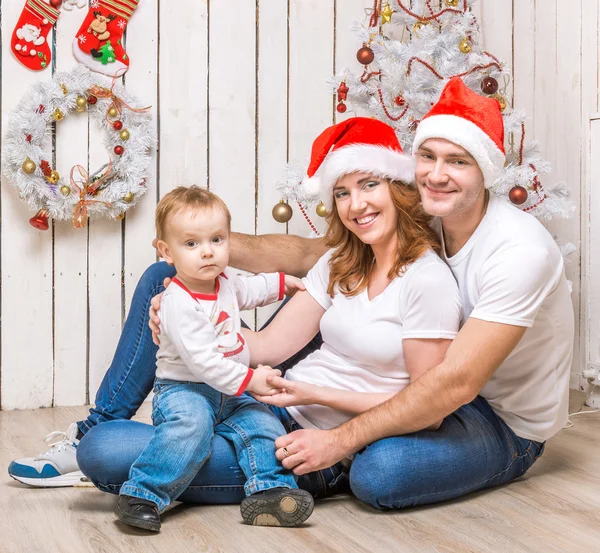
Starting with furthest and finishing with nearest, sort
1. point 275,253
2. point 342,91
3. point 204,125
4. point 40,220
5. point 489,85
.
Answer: point 204,125, point 342,91, point 40,220, point 489,85, point 275,253

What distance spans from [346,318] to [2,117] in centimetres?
168

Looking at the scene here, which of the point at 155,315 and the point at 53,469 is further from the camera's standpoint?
the point at 53,469

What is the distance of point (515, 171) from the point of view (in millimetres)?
2719

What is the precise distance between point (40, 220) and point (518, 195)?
1.64m

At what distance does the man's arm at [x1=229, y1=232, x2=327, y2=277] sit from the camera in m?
2.34

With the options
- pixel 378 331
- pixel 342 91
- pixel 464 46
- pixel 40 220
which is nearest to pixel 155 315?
pixel 378 331

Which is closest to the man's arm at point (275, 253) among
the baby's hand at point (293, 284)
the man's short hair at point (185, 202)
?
the baby's hand at point (293, 284)

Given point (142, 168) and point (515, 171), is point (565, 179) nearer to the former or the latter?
point (515, 171)

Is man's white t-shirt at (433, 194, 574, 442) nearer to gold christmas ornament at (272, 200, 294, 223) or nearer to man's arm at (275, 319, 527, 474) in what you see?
man's arm at (275, 319, 527, 474)

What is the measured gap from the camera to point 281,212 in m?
3.02

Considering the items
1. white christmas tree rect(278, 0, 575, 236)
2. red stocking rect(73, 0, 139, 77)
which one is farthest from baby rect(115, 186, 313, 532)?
red stocking rect(73, 0, 139, 77)

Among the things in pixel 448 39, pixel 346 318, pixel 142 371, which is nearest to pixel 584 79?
pixel 448 39

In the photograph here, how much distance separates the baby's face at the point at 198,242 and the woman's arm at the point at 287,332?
282mm

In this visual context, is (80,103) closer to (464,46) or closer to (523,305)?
(464,46)
